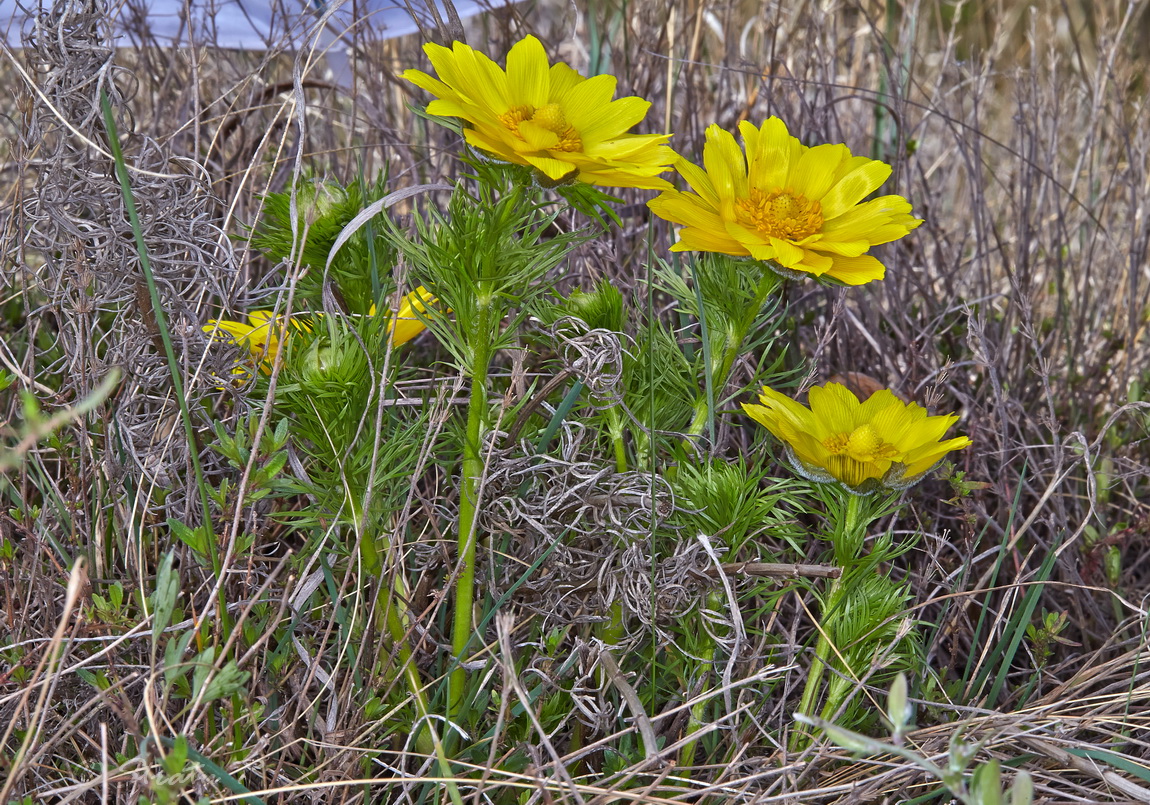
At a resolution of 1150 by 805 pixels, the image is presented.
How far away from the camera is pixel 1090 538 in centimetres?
155

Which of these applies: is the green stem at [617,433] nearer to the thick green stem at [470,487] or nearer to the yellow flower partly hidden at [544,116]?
the thick green stem at [470,487]

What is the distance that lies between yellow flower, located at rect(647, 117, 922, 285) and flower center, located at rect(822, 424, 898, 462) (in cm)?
17

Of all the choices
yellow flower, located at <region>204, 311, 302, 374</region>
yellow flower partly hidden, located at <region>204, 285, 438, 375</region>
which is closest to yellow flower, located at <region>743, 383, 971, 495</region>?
yellow flower partly hidden, located at <region>204, 285, 438, 375</region>

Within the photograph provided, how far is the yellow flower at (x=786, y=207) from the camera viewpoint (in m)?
0.98

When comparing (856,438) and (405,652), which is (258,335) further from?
(856,438)

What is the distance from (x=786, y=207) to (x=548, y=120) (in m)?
0.29

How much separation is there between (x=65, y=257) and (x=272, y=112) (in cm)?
105

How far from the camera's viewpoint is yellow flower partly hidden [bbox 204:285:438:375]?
1.11 meters

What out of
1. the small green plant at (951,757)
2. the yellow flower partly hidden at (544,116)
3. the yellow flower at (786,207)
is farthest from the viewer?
the yellow flower at (786,207)

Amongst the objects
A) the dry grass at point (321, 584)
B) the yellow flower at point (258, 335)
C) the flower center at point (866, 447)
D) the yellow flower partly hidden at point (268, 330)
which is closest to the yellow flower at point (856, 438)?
the flower center at point (866, 447)

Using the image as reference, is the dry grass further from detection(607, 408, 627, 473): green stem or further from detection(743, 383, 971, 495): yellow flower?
detection(743, 383, 971, 495): yellow flower

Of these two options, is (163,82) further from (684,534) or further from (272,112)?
(684,534)

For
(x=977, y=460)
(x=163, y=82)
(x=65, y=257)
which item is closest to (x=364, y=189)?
(x=65, y=257)

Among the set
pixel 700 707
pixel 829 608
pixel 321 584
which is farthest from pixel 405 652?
pixel 829 608
